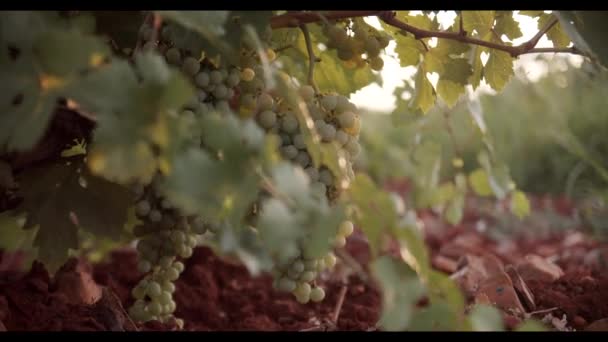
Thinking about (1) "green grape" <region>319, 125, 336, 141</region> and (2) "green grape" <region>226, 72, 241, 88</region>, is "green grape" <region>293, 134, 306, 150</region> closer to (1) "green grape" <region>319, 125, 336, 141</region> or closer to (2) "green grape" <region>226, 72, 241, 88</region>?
(1) "green grape" <region>319, 125, 336, 141</region>

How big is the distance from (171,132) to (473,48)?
0.96 meters

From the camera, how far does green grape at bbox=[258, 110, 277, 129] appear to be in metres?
1.34

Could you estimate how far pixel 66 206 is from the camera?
151 cm

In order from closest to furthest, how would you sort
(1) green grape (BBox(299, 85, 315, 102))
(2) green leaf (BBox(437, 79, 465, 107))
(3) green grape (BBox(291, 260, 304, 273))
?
(3) green grape (BBox(291, 260, 304, 273))
(1) green grape (BBox(299, 85, 315, 102))
(2) green leaf (BBox(437, 79, 465, 107))

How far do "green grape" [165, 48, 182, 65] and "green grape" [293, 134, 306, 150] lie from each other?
26cm

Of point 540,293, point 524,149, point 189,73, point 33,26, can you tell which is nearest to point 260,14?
point 189,73

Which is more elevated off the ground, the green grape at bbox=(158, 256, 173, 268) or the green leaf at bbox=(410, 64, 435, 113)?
the green leaf at bbox=(410, 64, 435, 113)

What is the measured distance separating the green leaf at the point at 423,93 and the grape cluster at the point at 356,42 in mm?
121

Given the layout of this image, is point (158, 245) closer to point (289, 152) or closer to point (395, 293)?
point (289, 152)

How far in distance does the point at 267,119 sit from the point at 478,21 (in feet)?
1.65

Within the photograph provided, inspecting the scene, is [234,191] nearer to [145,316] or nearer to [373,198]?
[373,198]

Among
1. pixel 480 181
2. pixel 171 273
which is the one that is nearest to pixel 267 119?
pixel 171 273

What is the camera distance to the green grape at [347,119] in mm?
1382

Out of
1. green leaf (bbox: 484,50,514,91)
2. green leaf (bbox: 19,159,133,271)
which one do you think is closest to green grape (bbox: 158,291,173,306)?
green leaf (bbox: 19,159,133,271)
